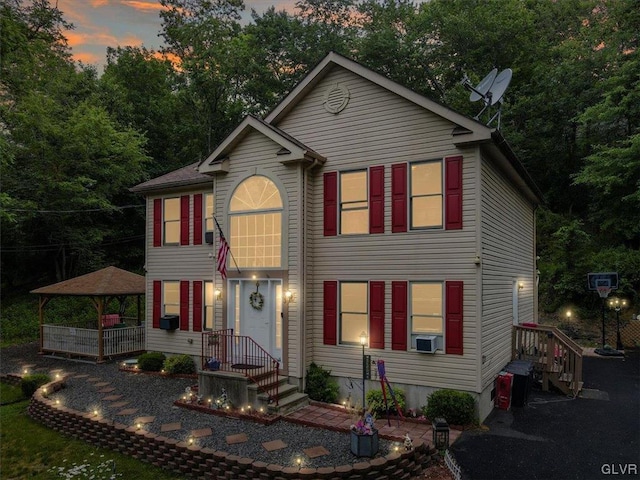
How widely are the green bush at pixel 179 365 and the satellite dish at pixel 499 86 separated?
39.5 ft

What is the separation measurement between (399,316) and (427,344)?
0.93 metres

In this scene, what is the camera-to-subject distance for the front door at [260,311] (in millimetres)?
10523

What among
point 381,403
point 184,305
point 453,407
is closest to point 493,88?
point 453,407

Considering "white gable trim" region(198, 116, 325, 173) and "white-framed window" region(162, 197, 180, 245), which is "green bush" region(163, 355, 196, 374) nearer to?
"white-framed window" region(162, 197, 180, 245)

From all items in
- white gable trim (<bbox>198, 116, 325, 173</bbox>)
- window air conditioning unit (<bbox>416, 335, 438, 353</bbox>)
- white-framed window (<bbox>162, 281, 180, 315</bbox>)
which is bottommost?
window air conditioning unit (<bbox>416, 335, 438, 353</bbox>)

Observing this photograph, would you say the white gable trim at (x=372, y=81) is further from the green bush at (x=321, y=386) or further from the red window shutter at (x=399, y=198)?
the green bush at (x=321, y=386)

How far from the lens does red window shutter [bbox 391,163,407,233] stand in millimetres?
9672

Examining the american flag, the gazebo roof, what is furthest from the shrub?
the gazebo roof

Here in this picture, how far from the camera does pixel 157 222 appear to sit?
1444 cm

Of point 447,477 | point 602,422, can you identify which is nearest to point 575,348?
point 602,422

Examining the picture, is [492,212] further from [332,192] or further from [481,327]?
[332,192]

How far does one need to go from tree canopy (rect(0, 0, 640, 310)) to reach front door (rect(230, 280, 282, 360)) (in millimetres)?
12229

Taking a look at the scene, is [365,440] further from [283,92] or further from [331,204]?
[283,92]

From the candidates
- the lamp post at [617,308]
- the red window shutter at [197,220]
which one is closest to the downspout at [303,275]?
the red window shutter at [197,220]
